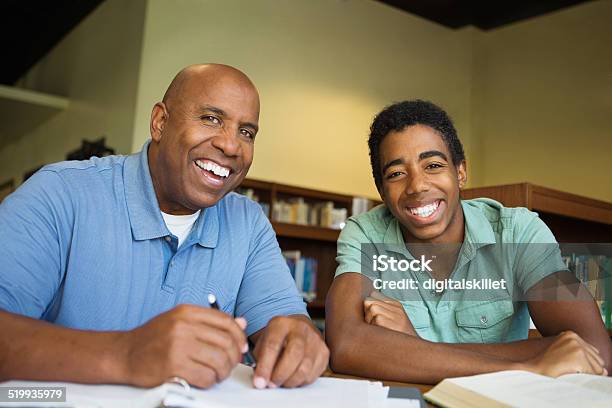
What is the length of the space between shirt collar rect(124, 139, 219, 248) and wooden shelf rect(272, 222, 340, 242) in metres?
2.88

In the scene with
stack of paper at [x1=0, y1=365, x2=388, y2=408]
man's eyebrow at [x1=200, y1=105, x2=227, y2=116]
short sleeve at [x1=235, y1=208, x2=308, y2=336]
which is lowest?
stack of paper at [x1=0, y1=365, x2=388, y2=408]

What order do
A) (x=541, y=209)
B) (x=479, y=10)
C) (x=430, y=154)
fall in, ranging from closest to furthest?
(x=430, y=154)
(x=541, y=209)
(x=479, y=10)

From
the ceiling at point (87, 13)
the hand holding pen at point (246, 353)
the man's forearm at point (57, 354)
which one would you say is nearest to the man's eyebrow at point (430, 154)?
the hand holding pen at point (246, 353)

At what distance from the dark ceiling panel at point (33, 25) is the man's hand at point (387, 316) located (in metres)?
5.17

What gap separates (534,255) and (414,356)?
0.56 m

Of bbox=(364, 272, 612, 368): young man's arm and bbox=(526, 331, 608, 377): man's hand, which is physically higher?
bbox=(364, 272, 612, 368): young man's arm

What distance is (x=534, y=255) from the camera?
154 cm

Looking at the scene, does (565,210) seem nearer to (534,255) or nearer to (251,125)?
(534,255)

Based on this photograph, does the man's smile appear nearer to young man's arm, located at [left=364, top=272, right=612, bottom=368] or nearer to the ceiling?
young man's arm, located at [left=364, top=272, right=612, bottom=368]

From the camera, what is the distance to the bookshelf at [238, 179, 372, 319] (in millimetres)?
Answer: 4480

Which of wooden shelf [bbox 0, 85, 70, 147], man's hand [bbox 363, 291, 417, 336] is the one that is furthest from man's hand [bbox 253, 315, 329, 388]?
wooden shelf [bbox 0, 85, 70, 147]

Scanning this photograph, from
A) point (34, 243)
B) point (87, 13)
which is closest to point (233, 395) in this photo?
point (34, 243)

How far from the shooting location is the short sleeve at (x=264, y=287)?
1.32 meters

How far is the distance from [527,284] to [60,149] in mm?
5754
